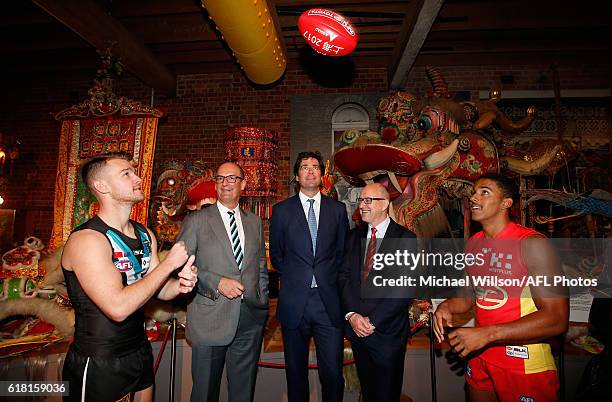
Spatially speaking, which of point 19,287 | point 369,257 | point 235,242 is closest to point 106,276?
point 235,242

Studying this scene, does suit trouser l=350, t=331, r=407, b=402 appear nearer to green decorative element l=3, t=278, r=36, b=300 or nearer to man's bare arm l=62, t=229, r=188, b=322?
man's bare arm l=62, t=229, r=188, b=322

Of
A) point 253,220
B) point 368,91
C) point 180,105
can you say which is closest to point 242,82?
point 180,105

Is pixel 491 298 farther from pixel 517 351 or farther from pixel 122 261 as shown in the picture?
pixel 122 261

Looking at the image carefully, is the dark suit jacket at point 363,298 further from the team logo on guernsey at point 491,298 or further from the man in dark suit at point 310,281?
the team logo on guernsey at point 491,298

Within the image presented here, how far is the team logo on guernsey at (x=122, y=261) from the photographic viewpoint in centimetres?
168

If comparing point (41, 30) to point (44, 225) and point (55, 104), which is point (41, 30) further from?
point (44, 225)

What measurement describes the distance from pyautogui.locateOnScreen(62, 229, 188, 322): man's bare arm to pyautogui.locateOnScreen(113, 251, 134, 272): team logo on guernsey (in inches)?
3.7

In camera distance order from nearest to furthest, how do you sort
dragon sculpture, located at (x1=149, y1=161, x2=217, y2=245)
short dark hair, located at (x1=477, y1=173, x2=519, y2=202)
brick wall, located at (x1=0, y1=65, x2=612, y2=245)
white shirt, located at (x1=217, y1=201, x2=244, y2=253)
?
short dark hair, located at (x1=477, y1=173, x2=519, y2=202)
white shirt, located at (x1=217, y1=201, x2=244, y2=253)
dragon sculpture, located at (x1=149, y1=161, x2=217, y2=245)
brick wall, located at (x1=0, y1=65, x2=612, y2=245)

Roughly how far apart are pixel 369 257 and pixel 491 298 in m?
0.79

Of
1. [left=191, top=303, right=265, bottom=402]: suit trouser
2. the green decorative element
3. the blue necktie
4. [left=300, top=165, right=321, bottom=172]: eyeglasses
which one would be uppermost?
[left=300, top=165, right=321, bottom=172]: eyeglasses

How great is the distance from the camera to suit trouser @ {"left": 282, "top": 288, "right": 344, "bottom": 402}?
89.7 inches

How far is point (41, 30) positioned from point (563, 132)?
30.4ft

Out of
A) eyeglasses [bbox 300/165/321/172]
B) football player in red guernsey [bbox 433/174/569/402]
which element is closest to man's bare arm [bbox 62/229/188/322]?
eyeglasses [bbox 300/165/321/172]

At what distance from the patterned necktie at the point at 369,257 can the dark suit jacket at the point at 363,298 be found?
3cm
